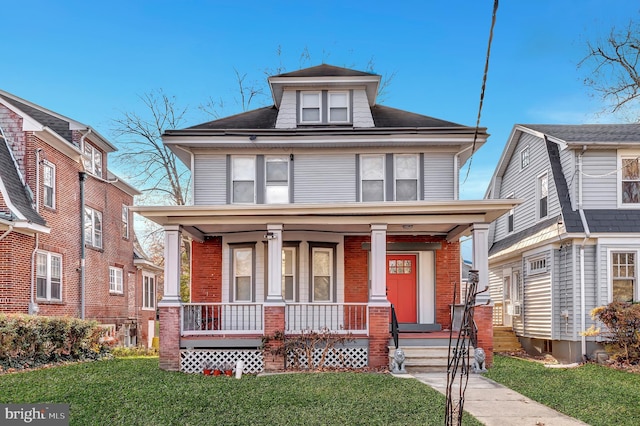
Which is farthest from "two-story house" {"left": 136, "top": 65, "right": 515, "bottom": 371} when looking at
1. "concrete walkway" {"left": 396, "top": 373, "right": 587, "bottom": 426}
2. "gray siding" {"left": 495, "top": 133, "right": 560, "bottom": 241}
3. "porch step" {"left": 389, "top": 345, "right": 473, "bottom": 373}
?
"concrete walkway" {"left": 396, "top": 373, "right": 587, "bottom": 426}

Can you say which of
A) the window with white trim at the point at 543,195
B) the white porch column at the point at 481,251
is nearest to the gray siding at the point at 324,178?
the white porch column at the point at 481,251

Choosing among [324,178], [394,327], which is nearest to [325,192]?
[324,178]

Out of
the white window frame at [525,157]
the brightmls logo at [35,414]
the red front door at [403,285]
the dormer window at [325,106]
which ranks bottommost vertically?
the brightmls logo at [35,414]

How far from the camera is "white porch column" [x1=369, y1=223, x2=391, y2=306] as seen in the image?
44.2 feet

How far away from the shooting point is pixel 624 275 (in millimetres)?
15773

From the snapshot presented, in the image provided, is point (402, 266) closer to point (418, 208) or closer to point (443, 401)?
point (418, 208)

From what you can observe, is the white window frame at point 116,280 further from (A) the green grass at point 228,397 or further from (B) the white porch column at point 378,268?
(B) the white porch column at point 378,268

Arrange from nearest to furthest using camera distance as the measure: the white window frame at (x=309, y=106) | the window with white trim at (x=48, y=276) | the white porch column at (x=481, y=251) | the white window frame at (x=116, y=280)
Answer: the white porch column at (x=481, y=251)
the white window frame at (x=309, y=106)
the window with white trim at (x=48, y=276)
the white window frame at (x=116, y=280)

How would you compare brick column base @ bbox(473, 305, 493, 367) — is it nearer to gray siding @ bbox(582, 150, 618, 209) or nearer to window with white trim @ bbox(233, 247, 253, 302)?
gray siding @ bbox(582, 150, 618, 209)

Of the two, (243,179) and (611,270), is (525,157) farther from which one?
(243,179)

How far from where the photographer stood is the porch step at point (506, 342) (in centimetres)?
1905

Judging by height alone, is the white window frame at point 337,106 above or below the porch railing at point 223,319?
above

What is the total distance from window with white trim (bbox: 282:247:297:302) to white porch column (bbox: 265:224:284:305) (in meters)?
2.12

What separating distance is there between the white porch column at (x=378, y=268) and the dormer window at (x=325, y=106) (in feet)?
14.2
